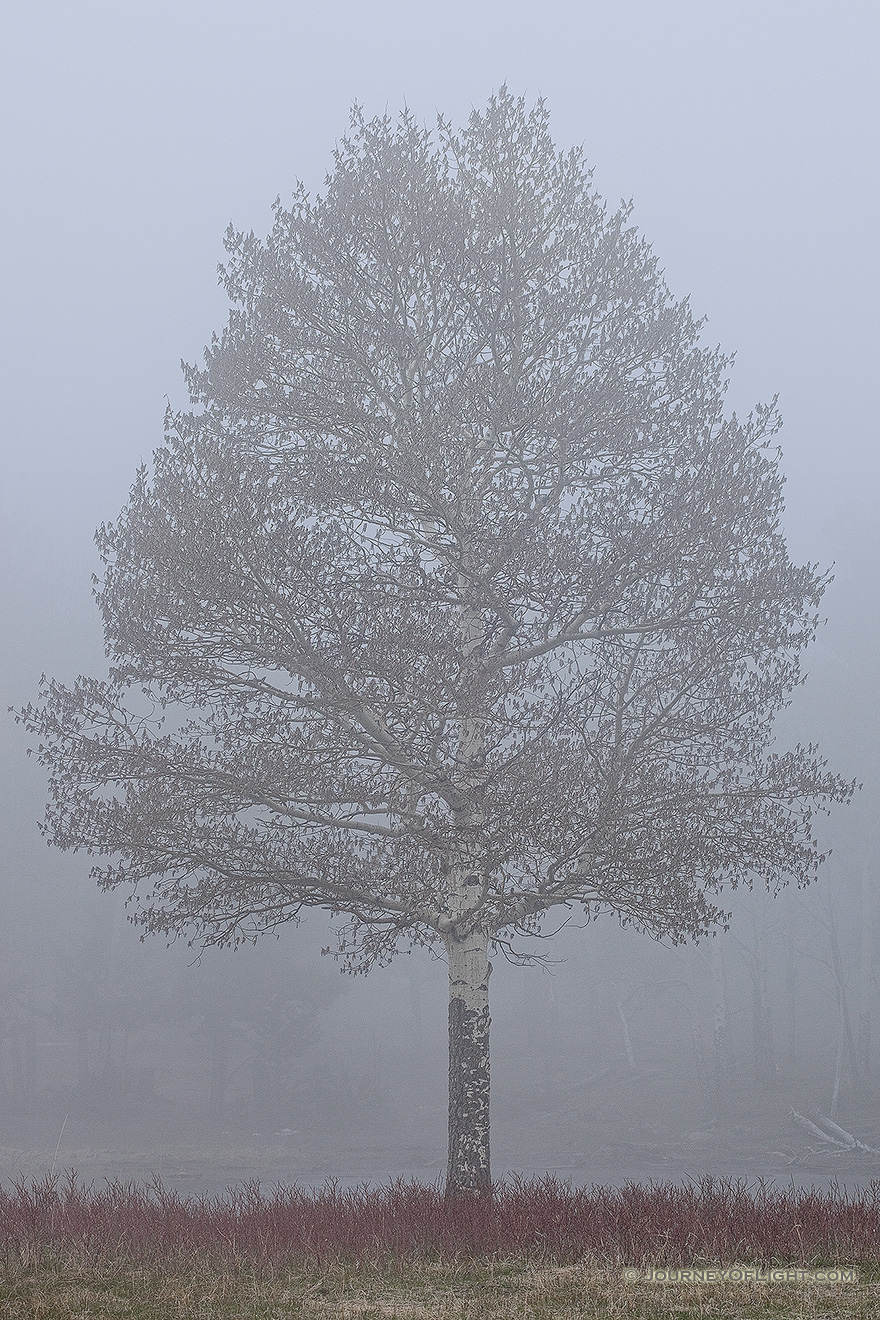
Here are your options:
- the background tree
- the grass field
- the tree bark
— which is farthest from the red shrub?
the background tree

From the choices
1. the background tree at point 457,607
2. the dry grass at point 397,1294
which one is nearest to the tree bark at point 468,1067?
the background tree at point 457,607

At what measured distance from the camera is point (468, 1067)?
9625mm

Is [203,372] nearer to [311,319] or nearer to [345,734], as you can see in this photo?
[311,319]

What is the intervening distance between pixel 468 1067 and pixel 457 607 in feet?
16.0

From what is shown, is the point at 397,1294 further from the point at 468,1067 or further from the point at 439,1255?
the point at 468,1067

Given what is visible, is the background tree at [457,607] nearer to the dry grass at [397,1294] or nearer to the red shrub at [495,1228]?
the red shrub at [495,1228]

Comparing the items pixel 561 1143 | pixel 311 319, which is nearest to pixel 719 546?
pixel 311 319

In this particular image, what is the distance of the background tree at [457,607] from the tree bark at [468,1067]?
3 centimetres

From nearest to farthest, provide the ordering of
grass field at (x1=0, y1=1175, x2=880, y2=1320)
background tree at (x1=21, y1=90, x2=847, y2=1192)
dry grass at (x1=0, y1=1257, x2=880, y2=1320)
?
dry grass at (x1=0, y1=1257, x2=880, y2=1320) < grass field at (x1=0, y1=1175, x2=880, y2=1320) < background tree at (x1=21, y1=90, x2=847, y2=1192)

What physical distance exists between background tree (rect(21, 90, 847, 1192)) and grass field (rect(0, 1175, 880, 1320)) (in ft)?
4.61

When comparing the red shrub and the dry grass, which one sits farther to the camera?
the red shrub

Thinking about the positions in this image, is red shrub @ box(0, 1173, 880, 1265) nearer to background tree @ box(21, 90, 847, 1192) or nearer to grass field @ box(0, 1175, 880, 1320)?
grass field @ box(0, 1175, 880, 1320)

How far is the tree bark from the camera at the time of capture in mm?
9461

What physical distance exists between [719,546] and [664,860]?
10.1 feet
